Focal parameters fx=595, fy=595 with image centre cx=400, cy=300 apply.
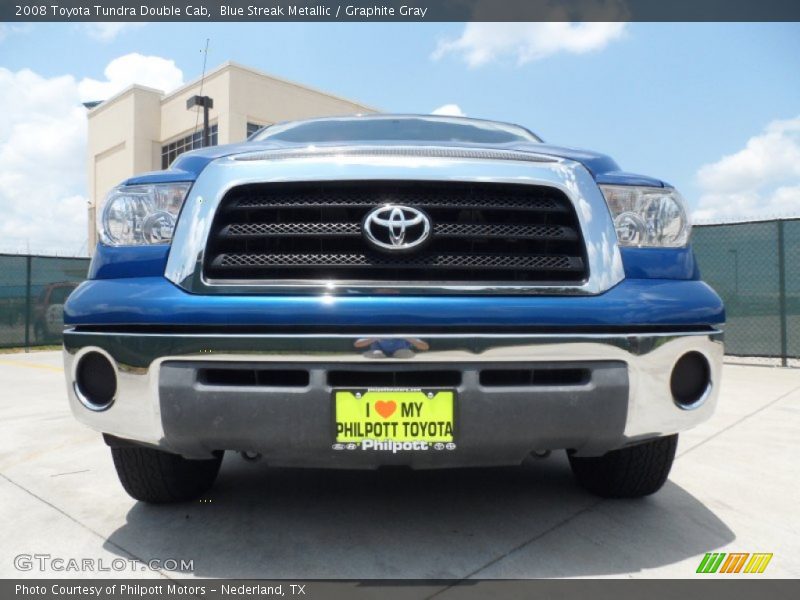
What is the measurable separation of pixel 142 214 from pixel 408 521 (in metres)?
1.52

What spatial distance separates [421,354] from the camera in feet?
5.91

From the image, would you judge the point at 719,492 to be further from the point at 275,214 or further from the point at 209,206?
the point at 209,206

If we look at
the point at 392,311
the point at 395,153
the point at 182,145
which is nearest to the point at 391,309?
the point at 392,311

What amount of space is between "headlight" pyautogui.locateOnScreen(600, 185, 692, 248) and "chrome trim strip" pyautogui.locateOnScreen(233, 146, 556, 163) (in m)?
0.28

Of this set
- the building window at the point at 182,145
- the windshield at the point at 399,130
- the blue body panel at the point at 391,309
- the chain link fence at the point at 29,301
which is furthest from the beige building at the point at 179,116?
the blue body panel at the point at 391,309

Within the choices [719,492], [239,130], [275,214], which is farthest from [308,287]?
[239,130]

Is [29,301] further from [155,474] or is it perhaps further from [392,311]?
[392,311]

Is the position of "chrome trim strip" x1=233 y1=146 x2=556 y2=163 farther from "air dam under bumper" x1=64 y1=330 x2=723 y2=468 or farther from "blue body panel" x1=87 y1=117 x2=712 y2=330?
"air dam under bumper" x1=64 y1=330 x2=723 y2=468

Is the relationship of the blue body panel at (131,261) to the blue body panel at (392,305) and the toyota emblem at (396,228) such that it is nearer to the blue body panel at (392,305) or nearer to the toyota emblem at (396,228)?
the blue body panel at (392,305)

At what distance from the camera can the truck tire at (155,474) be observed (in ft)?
7.64

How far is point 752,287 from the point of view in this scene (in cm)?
779

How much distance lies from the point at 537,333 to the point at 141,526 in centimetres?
169

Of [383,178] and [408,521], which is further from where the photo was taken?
[408,521]

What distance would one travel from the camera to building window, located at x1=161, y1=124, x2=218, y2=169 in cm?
2291
